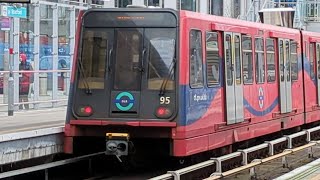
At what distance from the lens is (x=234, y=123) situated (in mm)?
13133

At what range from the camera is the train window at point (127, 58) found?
1146 cm

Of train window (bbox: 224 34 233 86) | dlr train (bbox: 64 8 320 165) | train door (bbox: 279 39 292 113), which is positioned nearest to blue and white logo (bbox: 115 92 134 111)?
dlr train (bbox: 64 8 320 165)

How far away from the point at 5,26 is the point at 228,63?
5.83 m

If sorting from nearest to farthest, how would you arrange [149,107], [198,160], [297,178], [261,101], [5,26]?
[297,178] < [149,107] < [198,160] < [261,101] < [5,26]

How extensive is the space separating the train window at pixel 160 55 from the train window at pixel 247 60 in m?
2.80

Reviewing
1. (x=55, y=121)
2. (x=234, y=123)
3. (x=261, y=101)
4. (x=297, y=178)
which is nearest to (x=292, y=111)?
(x=261, y=101)

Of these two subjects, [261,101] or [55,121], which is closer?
[55,121]

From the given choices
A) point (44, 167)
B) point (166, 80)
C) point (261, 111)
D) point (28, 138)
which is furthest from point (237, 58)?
point (28, 138)

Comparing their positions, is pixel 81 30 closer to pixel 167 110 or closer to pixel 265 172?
pixel 167 110

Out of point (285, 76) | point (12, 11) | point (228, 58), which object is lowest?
point (285, 76)

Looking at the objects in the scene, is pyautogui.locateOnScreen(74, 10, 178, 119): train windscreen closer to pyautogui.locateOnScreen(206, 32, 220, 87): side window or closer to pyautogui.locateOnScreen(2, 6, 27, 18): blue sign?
pyautogui.locateOnScreen(206, 32, 220, 87): side window

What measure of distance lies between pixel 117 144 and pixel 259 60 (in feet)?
15.4

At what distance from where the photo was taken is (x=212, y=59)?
12.3 meters

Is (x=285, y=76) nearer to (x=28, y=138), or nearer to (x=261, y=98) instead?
(x=261, y=98)
